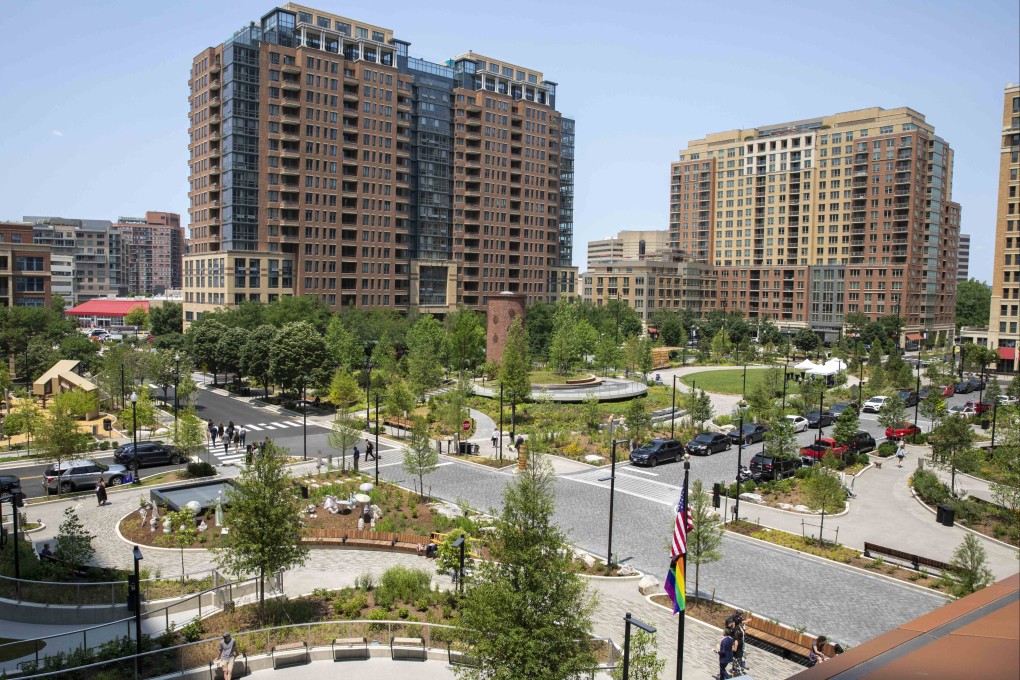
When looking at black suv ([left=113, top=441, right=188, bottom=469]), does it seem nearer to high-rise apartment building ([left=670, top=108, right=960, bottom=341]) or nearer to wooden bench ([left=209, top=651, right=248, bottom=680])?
wooden bench ([left=209, top=651, right=248, bottom=680])

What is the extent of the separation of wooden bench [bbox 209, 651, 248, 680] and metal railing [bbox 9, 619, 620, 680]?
0.21 ft

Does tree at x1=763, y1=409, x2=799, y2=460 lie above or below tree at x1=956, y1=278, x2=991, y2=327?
below

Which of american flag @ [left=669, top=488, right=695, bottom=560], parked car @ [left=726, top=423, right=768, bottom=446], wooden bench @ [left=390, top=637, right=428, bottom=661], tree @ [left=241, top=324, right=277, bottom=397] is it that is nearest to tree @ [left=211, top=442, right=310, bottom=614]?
wooden bench @ [left=390, top=637, right=428, bottom=661]

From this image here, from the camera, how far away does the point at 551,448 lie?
44.3m

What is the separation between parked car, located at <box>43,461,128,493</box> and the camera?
1358 inches

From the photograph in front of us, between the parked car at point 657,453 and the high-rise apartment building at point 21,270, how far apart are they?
72779 millimetres

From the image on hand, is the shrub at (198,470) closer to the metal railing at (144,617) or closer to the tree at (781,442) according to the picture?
the metal railing at (144,617)

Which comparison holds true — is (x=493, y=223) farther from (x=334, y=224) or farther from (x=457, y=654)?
(x=457, y=654)

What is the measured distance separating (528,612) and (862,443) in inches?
1459

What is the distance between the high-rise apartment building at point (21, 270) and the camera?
8175cm

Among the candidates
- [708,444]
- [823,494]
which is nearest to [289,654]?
[823,494]

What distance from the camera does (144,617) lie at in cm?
2025

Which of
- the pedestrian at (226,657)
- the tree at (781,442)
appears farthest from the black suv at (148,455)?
the tree at (781,442)

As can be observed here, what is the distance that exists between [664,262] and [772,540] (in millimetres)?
104965
